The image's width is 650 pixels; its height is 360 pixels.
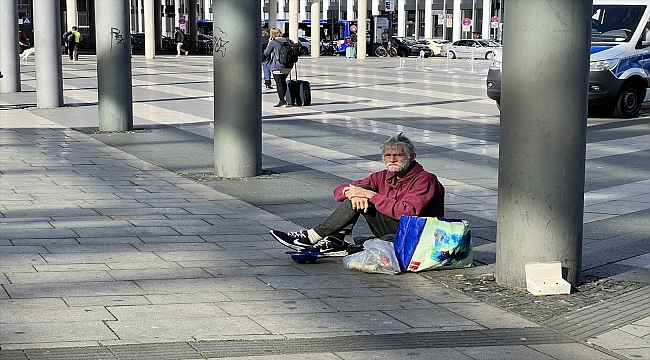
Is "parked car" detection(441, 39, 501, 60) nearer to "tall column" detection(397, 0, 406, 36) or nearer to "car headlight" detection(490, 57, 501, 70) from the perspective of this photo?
"tall column" detection(397, 0, 406, 36)

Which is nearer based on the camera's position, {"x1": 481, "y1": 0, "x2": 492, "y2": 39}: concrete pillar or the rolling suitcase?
the rolling suitcase

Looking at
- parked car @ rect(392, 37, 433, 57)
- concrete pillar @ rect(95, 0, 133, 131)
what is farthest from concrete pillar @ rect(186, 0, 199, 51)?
concrete pillar @ rect(95, 0, 133, 131)

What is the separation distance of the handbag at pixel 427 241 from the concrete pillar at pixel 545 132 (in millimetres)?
431


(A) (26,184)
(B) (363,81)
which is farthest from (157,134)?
(B) (363,81)

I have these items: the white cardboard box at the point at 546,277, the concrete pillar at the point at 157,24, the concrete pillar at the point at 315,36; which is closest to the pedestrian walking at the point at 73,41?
the concrete pillar at the point at 315,36

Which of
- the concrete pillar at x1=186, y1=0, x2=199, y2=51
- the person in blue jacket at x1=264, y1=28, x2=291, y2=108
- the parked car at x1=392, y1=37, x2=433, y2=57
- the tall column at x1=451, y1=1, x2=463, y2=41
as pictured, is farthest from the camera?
the tall column at x1=451, y1=1, x2=463, y2=41

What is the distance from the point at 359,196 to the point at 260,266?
2.68 feet

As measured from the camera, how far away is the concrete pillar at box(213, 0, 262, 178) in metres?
11.3

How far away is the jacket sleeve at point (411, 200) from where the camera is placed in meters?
7.00

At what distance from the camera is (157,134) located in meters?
15.8

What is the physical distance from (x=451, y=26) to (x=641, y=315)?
83.6 m

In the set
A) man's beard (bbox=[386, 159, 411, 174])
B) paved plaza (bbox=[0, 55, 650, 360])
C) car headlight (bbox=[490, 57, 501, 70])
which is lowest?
paved plaza (bbox=[0, 55, 650, 360])

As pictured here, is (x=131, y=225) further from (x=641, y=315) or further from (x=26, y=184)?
(x=641, y=315)

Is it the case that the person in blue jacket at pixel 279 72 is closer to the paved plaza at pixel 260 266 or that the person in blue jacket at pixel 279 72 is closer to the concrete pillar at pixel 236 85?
the paved plaza at pixel 260 266
